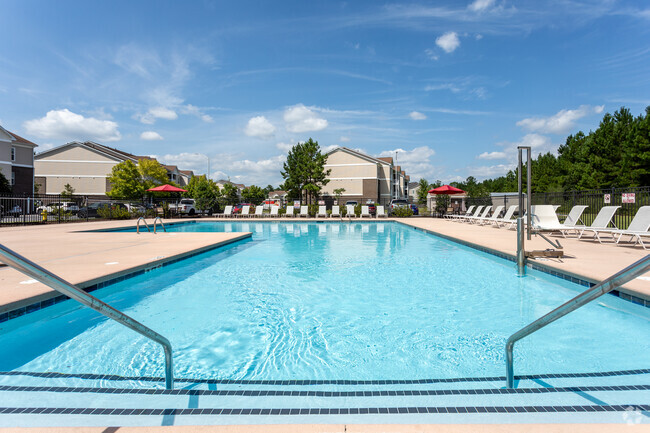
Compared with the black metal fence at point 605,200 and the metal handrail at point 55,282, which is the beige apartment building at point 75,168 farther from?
the metal handrail at point 55,282

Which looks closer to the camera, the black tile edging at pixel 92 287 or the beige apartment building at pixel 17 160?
the black tile edging at pixel 92 287

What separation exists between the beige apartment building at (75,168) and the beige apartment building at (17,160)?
10494mm

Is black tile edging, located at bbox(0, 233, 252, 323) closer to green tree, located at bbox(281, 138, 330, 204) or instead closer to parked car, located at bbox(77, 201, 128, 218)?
parked car, located at bbox(77, 201, 128, 218)

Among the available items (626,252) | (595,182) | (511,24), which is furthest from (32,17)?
(595,182)

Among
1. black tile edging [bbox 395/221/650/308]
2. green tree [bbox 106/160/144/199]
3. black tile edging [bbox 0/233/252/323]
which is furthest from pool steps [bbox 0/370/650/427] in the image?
green tree [bbox 106/160/144/199]

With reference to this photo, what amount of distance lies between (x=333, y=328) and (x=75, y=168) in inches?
2151

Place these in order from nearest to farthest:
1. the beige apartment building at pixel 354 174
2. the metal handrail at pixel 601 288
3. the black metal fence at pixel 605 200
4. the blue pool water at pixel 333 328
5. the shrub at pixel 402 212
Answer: the metal handrail at pixel 601 288 → the blue pool water at pixel 333 328 → the black metal fence at pixel 605 200 → the shrub at pixel 402 212 → the beige apartment building at pixel 354 174

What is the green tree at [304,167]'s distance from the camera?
3662 cm

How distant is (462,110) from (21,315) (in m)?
28.5

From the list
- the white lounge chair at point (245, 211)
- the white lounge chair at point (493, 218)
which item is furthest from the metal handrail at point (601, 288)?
the white lounge chair at point (245, 211)

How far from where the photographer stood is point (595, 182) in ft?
101

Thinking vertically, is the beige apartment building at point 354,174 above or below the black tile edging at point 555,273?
above

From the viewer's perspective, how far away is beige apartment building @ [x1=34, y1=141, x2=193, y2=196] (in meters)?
45.4

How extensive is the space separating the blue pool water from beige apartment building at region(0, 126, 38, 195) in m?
36.4
